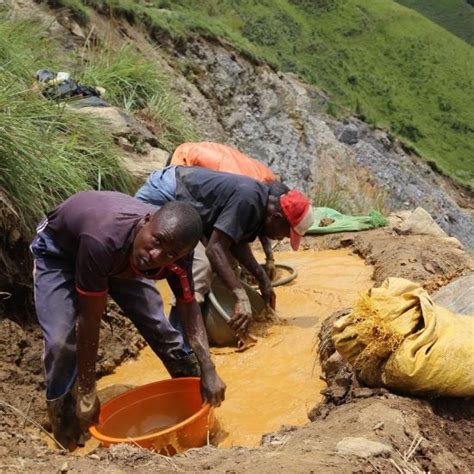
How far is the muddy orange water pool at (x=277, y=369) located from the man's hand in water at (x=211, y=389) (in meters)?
0.38

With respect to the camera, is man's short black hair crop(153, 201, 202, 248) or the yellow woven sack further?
the yellow woven sack

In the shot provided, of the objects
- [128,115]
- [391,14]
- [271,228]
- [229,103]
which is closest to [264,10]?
[391,14]

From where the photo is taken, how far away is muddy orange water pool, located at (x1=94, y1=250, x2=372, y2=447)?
11.3ft

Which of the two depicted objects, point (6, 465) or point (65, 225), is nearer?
point (6, 465)

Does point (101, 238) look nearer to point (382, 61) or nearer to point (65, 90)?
point (65, 90)

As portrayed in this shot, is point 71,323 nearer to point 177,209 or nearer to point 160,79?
point 177,209

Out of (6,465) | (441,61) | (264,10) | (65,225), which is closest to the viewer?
(6,465)

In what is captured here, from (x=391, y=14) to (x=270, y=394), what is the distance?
32586 millimetres

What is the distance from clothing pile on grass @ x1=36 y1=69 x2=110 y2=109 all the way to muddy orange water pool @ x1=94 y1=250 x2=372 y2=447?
2041mm

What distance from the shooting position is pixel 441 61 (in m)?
31.6

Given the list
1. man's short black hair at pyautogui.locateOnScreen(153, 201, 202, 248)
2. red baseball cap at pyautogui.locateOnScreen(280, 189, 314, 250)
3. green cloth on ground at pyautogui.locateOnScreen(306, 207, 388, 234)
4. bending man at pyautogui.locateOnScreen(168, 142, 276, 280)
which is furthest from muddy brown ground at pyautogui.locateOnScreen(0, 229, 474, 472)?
green cloth on ground at pyautogui.locateOnScreen(306, 207, 388, 234)

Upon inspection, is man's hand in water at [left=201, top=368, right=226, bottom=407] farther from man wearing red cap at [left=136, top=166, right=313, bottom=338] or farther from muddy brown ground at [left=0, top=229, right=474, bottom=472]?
man wearing red cap at [left=136, top=166, right=313, bottom=338]

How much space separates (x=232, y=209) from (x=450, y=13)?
2032 inches

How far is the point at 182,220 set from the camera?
8.63 feet
